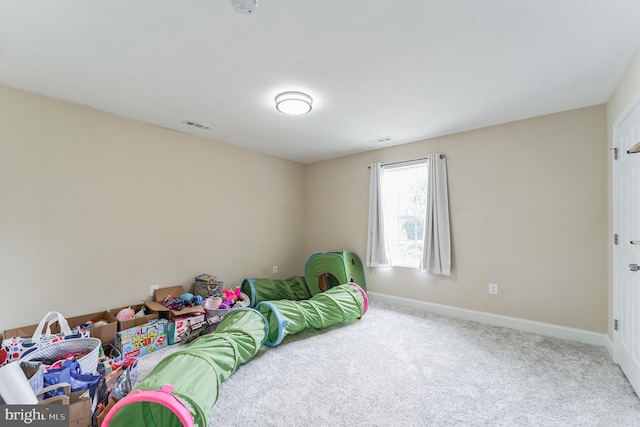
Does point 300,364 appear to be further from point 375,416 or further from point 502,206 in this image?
point 502,206

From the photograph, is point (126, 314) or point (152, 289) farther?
point (152, 289)

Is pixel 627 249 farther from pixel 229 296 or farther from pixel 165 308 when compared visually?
pixel 165 308

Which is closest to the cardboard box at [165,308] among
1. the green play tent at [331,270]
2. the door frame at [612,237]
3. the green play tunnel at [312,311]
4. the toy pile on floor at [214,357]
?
the toy pile on floor at [214,357]

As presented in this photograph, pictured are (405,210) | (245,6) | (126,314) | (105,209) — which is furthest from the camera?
(405,210)

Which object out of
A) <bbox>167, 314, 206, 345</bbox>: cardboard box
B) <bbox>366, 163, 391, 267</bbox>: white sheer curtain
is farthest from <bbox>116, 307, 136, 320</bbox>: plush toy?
<bbox>366, 163, 391, 267</bbox>: white sheer curtain

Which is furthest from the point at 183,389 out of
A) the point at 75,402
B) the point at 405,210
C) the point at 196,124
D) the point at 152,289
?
the point at 405,210

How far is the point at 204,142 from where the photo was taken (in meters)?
3.84

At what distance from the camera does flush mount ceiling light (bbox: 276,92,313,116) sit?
2.54 metres

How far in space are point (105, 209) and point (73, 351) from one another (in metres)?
1.40

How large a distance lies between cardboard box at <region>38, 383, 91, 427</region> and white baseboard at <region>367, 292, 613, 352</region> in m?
3.55

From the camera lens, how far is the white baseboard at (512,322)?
9.05 ft

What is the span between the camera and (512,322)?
3.20 m

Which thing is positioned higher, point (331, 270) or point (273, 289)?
point (331, 270)

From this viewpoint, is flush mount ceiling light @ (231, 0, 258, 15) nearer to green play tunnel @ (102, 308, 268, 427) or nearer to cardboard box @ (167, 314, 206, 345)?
green play tunnel @ (102, 308, 268, 427)
